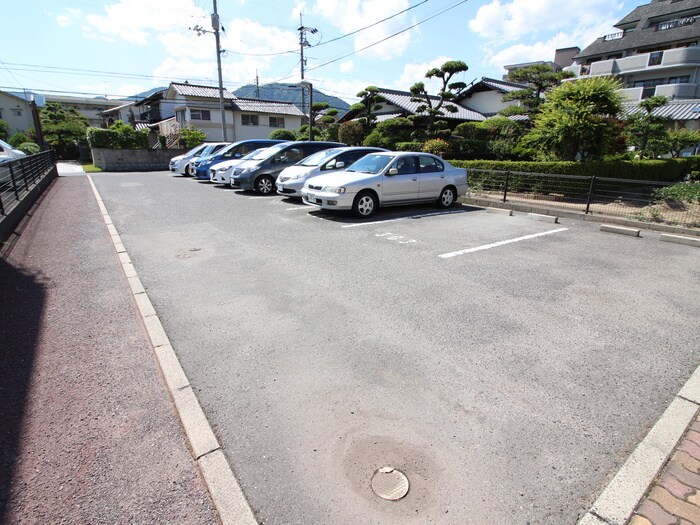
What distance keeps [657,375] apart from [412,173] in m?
7.24

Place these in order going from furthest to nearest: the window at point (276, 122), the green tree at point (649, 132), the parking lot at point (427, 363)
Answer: the window at point (276, 122)
the green tree at point (649, 132)
the parking lot at point (427, 363)

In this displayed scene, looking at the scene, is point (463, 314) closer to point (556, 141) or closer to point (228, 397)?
point (228, 397)

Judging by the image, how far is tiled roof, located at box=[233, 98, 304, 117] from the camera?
126ft

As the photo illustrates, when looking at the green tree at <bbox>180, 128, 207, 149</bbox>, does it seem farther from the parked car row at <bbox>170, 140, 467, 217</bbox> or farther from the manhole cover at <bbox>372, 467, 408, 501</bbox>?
the manhole cover at <bbox>372, 467, 408, 501</bbox>

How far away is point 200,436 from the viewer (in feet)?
7.88

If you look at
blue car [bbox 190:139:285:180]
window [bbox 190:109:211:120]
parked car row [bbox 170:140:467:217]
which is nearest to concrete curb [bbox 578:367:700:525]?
parked car row [bbox 170:140:467:217]

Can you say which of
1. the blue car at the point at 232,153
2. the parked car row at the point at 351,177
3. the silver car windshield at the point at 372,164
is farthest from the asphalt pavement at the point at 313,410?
the blue car at the point at 232,153

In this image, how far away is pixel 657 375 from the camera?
3113 millimetres

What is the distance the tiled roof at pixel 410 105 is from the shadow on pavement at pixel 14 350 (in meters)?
25.6

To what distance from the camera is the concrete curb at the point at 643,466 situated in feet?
6.33

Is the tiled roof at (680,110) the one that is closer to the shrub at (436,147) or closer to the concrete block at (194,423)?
the shrub at (436,147)

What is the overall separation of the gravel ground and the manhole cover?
2.78ft

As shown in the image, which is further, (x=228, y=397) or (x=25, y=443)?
(x=228, y=397)

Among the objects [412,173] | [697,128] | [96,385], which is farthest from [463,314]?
[697,128]
